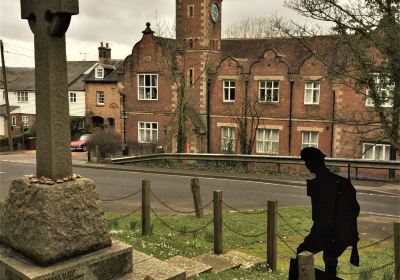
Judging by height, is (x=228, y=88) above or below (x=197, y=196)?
above

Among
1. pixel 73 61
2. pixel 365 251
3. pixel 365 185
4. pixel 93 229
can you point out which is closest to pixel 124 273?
pixel 93 229

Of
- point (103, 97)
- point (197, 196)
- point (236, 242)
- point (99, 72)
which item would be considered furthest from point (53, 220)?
point (99, 72)

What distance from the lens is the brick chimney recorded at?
43.9 metres

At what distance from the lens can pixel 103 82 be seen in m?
40.5

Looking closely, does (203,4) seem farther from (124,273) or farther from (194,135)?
(124,273)

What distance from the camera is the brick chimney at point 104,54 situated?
144 ft

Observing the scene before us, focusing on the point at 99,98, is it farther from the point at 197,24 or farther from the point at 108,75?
the point at 197,24

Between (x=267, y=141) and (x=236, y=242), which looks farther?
(x=267, y=141)

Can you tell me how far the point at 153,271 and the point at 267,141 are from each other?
22.8 metres

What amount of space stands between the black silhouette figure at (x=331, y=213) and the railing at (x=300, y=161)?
449 inches

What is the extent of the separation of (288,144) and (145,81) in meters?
12.3

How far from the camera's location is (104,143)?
28125 mm

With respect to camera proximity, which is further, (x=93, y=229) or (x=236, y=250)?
(x=236, y=250)

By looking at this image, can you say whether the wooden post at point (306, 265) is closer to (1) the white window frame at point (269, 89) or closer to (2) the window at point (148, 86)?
(1) the white window frame at point (269, 89)
